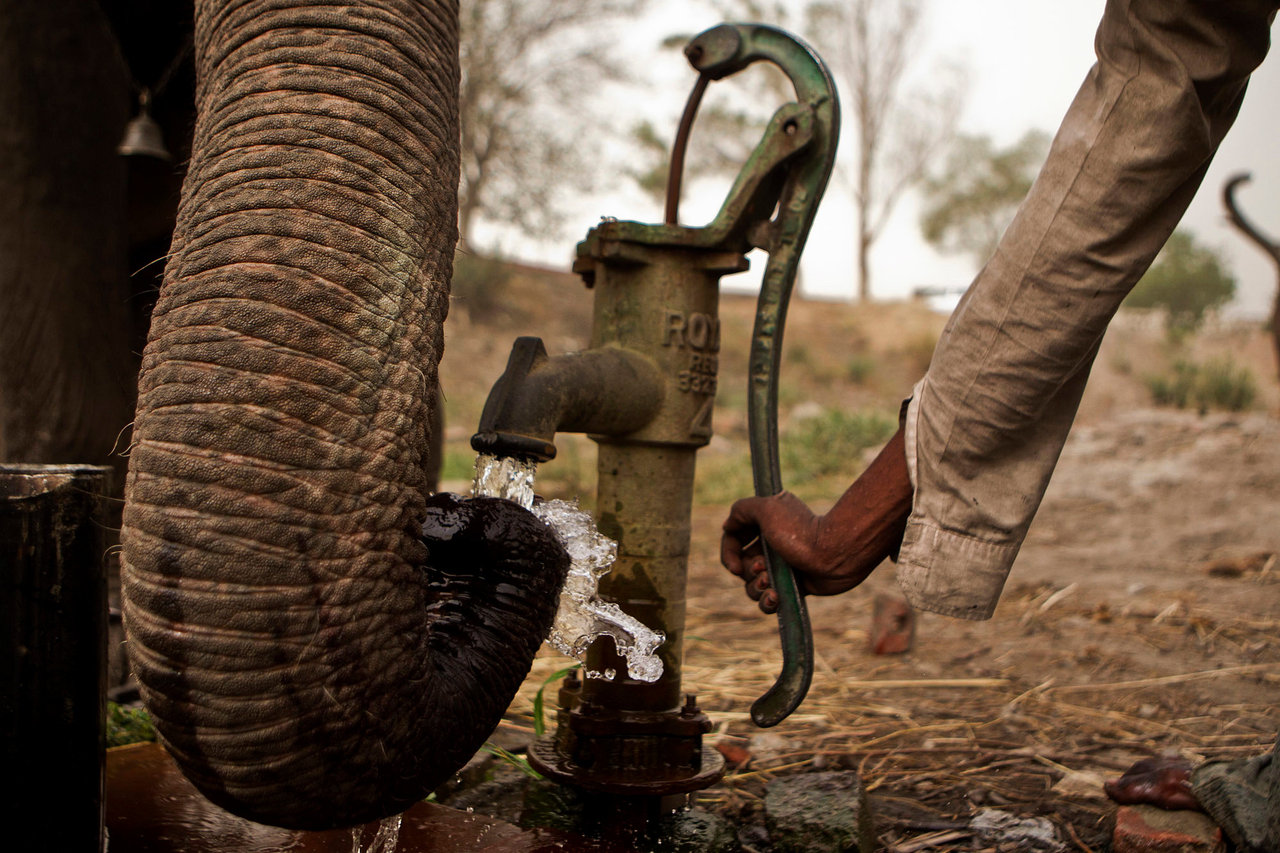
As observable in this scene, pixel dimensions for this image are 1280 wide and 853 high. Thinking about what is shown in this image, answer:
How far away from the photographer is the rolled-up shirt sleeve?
3.67 ft

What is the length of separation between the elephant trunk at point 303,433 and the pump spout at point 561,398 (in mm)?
317

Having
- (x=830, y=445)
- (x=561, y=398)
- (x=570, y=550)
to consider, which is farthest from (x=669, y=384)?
(x=830, y=445)

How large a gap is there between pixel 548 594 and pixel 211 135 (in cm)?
60

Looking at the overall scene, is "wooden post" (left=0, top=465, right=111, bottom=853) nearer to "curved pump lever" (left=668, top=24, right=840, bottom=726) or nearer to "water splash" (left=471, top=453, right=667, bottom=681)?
"water splash" (left=471, top=453, right=667, bottom=681)

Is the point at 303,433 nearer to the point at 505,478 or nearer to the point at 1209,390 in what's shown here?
the point at 505,478

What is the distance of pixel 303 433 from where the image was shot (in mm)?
893

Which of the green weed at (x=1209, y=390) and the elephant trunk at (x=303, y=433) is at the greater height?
the green weed at (x=1209, y=390)

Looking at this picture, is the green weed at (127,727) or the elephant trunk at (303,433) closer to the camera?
the elephant trunk at (303,433)

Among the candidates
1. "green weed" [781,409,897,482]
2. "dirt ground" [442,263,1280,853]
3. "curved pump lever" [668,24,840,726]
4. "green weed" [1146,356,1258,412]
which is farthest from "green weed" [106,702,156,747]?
"green weed" [1146,356,1258,412]

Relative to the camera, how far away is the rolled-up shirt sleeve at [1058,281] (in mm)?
1120

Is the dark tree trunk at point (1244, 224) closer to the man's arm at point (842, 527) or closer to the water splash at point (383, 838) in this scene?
the man's arm at point (842, 527)

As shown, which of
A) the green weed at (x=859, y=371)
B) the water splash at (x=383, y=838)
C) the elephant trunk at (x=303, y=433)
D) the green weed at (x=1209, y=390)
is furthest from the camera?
the green weed at (x=859, y=371)

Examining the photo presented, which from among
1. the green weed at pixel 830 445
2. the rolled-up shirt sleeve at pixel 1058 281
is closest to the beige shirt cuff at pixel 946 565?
the rolled-up shirt sleeve at pixel 1058 281

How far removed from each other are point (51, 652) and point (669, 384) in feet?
3.08
